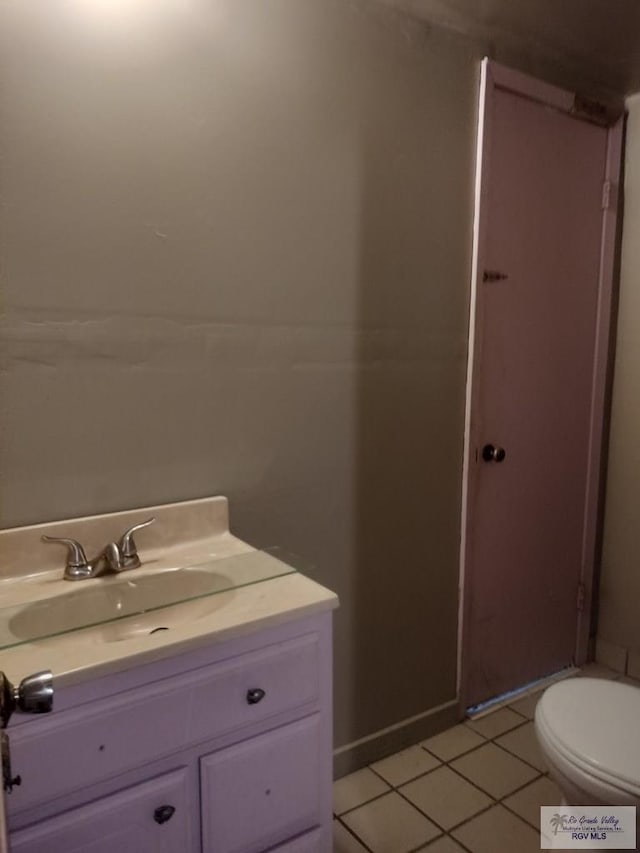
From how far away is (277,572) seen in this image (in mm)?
1160

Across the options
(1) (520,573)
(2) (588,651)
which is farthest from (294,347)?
(2) (588,651)

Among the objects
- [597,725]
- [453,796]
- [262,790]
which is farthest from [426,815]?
[262,790]

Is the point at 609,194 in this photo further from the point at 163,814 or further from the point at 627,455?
the point at 163,814

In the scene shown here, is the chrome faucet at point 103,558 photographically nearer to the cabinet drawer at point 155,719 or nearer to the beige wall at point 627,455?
the cabinet drawer at point 155,719

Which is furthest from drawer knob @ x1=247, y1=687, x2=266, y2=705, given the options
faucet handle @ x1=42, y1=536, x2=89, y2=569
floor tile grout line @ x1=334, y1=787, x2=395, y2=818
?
floor tile grout line @ x1=334, y1=787, x2=395, y2=818

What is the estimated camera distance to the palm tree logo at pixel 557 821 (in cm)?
152

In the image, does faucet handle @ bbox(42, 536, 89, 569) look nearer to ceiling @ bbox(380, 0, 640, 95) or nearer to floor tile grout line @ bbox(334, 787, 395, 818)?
floor tile grout line @ bbox(334, 787, 395, 818)

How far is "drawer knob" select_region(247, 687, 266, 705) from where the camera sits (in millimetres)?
1137

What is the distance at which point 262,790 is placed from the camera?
117 centimetres

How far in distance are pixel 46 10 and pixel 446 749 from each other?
2.26m

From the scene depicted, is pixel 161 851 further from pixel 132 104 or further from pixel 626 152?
pixel 626 152

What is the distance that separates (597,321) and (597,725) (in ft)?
5.04

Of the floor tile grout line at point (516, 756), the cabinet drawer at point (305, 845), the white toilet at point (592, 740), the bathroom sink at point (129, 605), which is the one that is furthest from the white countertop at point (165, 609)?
the floor tile grout line at point (516, 756)

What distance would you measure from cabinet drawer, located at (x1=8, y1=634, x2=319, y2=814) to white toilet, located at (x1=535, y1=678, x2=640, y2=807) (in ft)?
1.99
